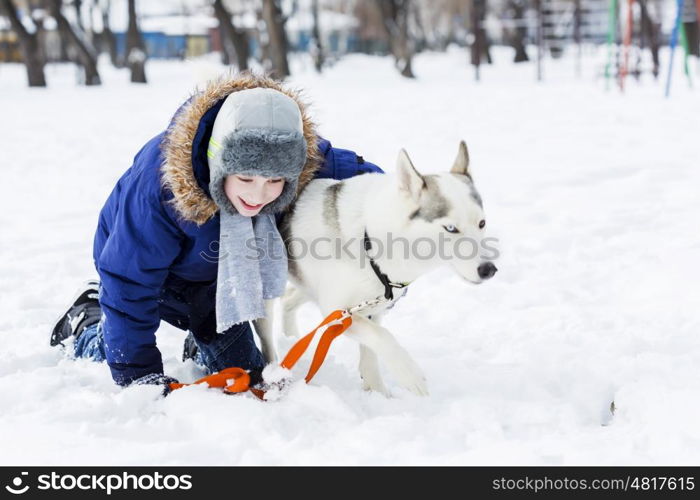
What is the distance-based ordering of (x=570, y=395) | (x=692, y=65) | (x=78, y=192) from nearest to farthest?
(x=570, y=395), (x=78, y=192), (x=692, y=65)

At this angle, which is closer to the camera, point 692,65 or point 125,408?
point 125,408

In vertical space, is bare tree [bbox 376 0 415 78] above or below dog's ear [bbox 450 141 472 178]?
above

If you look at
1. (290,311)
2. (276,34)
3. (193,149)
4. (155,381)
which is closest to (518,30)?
(276,34)

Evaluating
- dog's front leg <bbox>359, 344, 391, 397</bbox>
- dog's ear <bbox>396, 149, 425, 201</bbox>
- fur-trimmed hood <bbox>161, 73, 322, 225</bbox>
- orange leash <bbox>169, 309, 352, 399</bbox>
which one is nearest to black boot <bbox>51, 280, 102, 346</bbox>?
orange leash <bbox>169, 309, 352, 399</bbox>

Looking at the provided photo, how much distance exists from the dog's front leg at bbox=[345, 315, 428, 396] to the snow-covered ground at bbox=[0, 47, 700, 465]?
0.11m

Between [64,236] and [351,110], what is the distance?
26.3ft

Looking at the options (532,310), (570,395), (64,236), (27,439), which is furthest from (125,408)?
(64,236)

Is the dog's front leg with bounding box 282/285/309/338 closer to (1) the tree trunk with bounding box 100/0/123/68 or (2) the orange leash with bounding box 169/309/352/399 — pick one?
(2) the orange leash with bounding box 169/309/352/399

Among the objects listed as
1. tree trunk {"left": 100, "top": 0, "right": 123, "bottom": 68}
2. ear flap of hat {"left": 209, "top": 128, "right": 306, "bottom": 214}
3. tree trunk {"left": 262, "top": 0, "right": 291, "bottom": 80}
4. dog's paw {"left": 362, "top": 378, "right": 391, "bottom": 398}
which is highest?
tree trunk {"left": 100, "top": 0, "right": 123, "bottom": 68}

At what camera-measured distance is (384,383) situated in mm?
2951

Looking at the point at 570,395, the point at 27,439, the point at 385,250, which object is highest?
the point at 385,250

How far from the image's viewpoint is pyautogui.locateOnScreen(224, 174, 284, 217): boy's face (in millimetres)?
2432

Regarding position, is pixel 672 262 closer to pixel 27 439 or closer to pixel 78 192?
pixel 27 439

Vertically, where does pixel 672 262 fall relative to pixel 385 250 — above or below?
below
